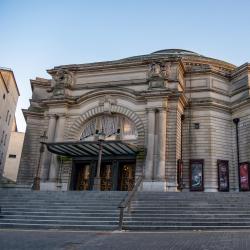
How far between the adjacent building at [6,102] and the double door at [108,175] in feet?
59.3

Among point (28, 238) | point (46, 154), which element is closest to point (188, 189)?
point (46, 154)

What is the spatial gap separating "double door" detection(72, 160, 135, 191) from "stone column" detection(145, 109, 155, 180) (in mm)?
1946

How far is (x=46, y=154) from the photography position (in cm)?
2597

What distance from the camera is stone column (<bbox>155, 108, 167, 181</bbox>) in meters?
22.7

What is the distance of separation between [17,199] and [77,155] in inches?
331

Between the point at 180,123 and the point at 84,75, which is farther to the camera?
the point at 84,75

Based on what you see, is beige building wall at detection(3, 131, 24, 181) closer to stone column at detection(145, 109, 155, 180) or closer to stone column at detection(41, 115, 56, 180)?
→ stone column at detection(41, 115, 56, 180)

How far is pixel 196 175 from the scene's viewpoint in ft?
81.1

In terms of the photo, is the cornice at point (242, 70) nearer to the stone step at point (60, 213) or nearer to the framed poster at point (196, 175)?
the framed poster at point (196, 175)

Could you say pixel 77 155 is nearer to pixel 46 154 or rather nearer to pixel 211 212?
pixel 46 154

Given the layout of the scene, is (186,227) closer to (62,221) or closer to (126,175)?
(62,221)

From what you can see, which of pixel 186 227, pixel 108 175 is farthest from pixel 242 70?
pixel 186 227

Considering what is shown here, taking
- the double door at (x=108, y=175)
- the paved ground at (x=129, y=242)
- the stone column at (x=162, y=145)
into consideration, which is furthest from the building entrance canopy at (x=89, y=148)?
the paved ground at (x=129, y=242)

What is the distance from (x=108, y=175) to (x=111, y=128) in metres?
3.92
